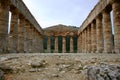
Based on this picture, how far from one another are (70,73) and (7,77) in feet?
8.03

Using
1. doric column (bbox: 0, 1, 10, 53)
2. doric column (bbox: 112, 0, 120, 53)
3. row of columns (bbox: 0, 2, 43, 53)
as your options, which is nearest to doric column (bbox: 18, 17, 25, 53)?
row of columns (bbox: 0, 2, 43, 53)

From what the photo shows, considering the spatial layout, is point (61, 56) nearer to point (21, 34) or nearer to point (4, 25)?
point (4, 25)

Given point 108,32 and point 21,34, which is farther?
point 21,34

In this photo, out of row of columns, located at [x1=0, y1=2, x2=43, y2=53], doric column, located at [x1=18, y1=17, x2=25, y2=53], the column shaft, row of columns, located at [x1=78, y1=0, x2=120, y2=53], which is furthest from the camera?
doric column, located at [x1=18, y1=17, x2=25, y2=53]

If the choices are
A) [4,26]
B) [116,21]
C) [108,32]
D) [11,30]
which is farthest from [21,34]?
[116,21]

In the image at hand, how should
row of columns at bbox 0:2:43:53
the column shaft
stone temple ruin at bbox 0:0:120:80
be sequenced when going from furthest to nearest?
row of columns at bbox 0:2:43:53 < the column shaft < stone temple ruin at bbox 0:0:120:80

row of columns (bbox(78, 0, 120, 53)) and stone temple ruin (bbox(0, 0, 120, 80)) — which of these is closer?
stone temple ruin (bbox(0, 0, 120, 80))

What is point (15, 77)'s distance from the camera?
6945mm

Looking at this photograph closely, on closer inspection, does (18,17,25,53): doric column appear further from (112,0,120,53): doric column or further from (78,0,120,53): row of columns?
(112,0,120,53): doric column

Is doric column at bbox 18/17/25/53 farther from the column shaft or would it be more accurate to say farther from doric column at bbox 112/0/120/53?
doric column at bbox 112/0/120/53

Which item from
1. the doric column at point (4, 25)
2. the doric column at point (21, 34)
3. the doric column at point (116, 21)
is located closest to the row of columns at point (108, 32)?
the doric column at point (116, 21)

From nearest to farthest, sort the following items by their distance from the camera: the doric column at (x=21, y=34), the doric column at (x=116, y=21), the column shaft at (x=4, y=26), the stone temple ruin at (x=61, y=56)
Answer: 1. the stone temple ruin at (x=61, y=56)
2. the column shaft at (x=4, y=26)
3. the doric column at (x=116, y=21)
4. the doric column at (x=21, y=34)

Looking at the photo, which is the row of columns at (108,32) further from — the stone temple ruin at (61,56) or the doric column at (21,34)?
the doric column at (21,34)

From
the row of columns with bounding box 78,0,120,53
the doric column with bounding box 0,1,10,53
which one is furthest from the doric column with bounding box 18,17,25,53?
the row of columns with bounding box 78,0,120,53
